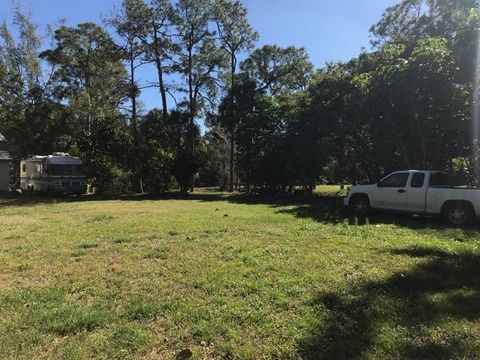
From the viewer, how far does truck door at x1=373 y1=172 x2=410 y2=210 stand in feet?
46.1

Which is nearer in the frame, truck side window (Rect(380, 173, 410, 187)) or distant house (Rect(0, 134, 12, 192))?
truck side window (Rect(380, 173, 410, 187))

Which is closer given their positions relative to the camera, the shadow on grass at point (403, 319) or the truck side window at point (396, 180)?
the shadow on grass at point (403, 319)

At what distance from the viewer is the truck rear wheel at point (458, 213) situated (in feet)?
40.8

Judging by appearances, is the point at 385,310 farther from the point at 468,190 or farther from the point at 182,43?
the point at 182,43

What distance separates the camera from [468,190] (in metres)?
12.4

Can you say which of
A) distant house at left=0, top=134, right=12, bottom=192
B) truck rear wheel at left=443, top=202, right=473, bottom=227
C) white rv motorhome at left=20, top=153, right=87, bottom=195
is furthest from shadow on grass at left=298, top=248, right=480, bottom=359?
distant house at left=0, top=134, right=12, bottom=192

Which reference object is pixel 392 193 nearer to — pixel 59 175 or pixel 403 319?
pixel 403 319

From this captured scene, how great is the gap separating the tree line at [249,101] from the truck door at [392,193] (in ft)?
17.0

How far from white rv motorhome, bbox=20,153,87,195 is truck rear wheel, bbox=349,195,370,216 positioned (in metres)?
18.3

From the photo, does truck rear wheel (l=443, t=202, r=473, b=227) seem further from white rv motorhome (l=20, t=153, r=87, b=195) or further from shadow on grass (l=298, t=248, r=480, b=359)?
white rv motorhome (l=20, t=153, r=87, b=195)

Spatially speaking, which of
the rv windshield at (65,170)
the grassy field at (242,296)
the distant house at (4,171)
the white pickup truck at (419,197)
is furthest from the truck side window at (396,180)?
the distant house at (4,171)

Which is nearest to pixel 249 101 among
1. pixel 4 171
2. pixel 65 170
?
pixel 65 170

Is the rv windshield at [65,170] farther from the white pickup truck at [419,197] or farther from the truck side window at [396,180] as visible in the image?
the truck side window at [396,180]

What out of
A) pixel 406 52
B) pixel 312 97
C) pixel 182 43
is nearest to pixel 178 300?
pixel 406 52
